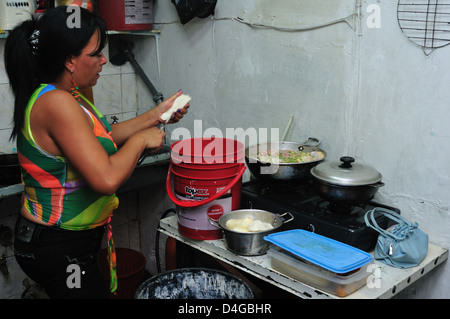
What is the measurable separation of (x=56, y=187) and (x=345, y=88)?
58.0 inches

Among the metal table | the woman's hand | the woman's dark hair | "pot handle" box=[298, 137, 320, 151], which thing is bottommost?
the metal table

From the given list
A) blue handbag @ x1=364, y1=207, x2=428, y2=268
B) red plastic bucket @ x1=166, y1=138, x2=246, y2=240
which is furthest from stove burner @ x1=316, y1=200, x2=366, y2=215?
red plastic bucket @ x1=166, y1=138, x2=246, y2=240

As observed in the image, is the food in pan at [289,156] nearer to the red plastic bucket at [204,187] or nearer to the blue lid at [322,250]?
the red plastic bucket at [204,187]

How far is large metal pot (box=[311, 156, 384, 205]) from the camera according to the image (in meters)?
1.97

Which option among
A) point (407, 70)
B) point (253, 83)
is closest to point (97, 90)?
point (253, 83)

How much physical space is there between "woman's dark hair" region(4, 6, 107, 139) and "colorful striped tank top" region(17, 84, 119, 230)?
0.06 metres

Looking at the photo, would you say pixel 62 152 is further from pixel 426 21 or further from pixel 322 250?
pixel 426 21

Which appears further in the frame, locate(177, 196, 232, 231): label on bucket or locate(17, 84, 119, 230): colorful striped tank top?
locate(177, 196, 232, 231): label on bucket

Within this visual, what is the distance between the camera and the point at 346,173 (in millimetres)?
2016

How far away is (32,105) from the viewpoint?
1.78 m

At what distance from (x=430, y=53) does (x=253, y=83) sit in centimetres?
107

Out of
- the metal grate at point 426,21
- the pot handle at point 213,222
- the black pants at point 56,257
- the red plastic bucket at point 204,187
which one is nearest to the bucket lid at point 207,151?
the red plastic bucket at point 204,187

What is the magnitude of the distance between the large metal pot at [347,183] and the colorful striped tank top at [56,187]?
93 centimetres

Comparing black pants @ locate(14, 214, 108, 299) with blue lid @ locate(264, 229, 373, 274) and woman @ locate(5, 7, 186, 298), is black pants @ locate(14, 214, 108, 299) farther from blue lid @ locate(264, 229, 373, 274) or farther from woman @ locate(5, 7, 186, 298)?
blue lid @ locate(264, 229, 373, 274)
